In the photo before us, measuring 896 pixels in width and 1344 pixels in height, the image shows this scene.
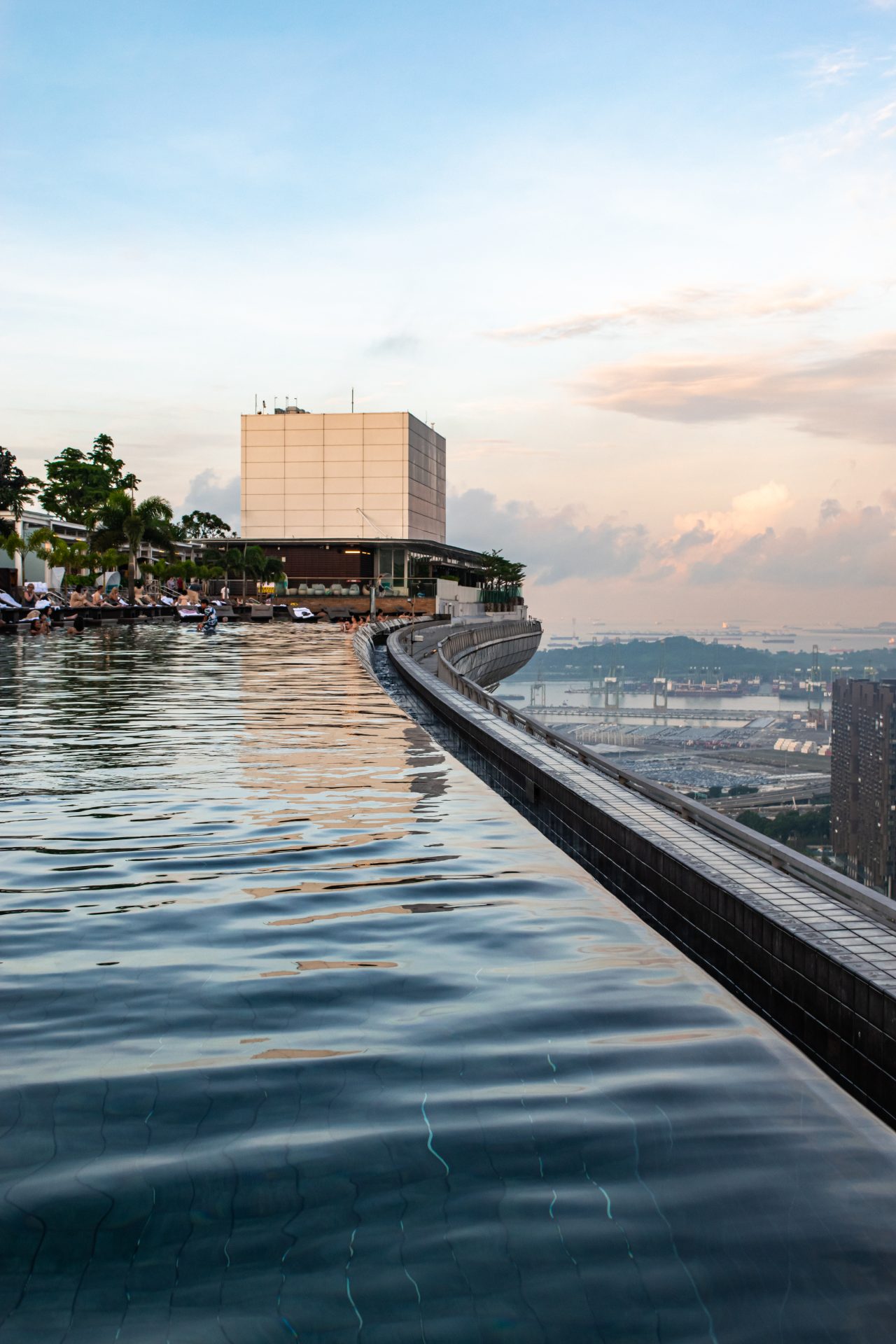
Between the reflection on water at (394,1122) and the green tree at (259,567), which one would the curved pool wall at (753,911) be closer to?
the reflection on water at (394,1122)

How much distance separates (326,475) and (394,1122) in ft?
336

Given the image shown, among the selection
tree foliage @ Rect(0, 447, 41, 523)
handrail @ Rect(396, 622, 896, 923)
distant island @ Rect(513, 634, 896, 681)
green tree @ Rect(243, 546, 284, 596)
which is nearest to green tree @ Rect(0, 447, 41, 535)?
tree foliage @ Rect(0, 447, 41, 523)

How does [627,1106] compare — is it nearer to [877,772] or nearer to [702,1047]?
[702,1047]

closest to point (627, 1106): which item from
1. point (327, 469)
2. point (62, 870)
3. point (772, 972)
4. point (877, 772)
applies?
point (772, 972)

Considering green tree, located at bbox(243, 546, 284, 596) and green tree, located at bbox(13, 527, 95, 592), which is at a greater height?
green tree, located at bbox(243, 546, 284, 596)

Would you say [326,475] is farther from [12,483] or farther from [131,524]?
[131,524]

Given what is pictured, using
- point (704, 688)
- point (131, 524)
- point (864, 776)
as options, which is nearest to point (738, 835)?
point (864, 776)

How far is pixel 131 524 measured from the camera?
2427 inches

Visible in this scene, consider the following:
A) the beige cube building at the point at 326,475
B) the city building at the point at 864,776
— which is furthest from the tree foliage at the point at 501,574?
the city building at the point at 864,776

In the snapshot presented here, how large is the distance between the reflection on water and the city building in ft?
7.78

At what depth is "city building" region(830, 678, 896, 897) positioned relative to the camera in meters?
8.33

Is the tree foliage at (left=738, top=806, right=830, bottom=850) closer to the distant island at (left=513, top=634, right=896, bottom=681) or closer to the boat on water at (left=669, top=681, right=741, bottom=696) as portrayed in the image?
the distant island at (left=513, top=634, right=896, bottom=681)

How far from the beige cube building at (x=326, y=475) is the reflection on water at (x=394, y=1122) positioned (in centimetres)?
9754

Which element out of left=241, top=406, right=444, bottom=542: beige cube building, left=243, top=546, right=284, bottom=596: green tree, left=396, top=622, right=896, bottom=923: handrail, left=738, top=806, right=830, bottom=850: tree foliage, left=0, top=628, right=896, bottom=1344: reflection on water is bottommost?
left=0, top=628, right=896, bottom=1344: reflection on water
